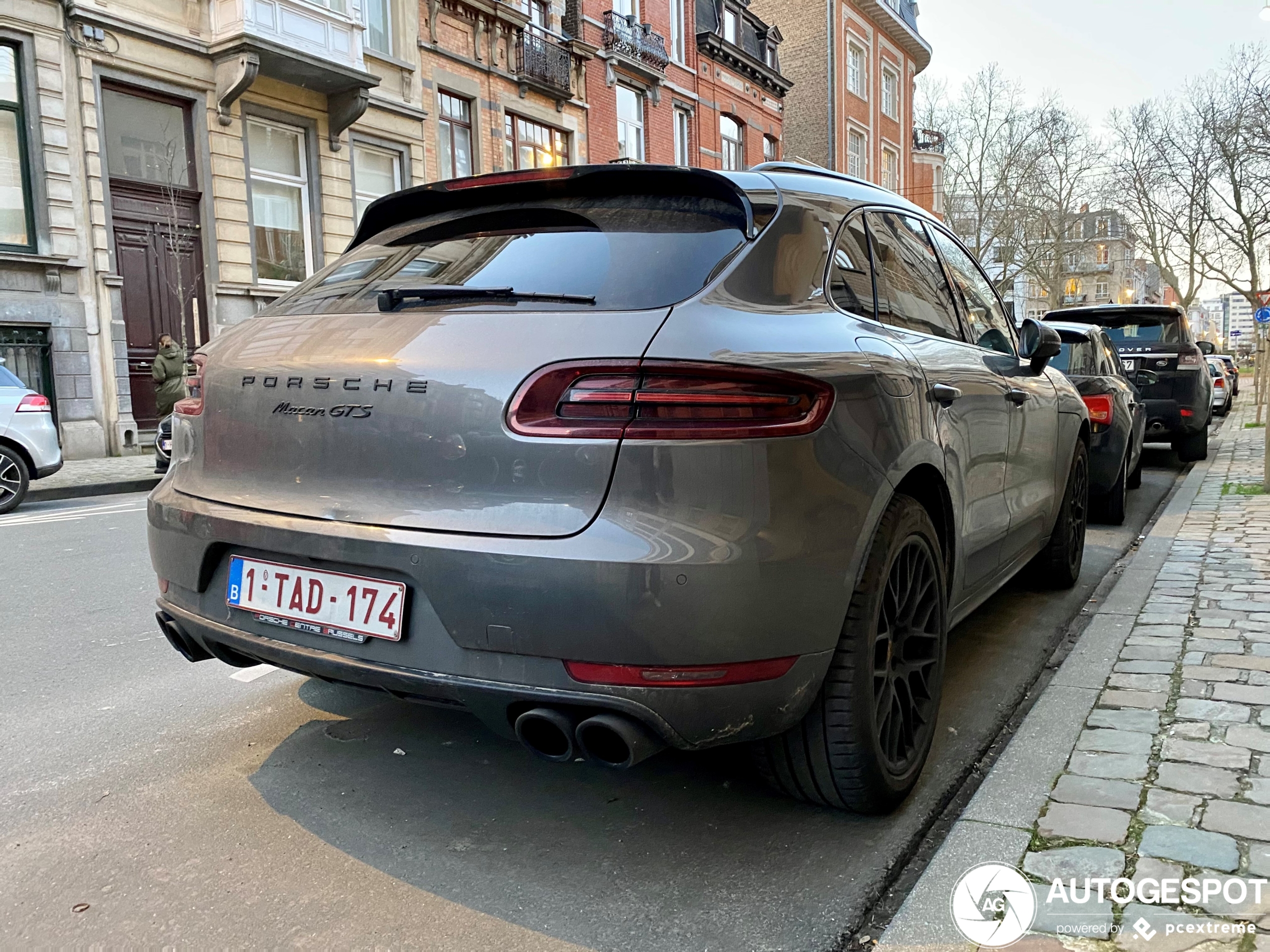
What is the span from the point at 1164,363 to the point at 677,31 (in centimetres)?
2127

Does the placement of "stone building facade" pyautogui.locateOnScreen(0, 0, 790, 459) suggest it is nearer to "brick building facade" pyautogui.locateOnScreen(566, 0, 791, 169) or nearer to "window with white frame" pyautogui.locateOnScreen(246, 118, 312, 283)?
"window with white frame" pyautogui.locateOnScreen(246, 118, 312, 283)

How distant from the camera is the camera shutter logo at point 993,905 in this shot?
2.01 meters

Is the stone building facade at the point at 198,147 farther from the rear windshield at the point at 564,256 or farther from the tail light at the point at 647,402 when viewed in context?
the tail light at the point at 647,402

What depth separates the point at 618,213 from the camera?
8.09 feet

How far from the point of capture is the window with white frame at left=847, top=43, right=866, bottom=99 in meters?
40.1

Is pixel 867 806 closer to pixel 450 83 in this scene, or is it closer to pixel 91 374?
pixel 91 374

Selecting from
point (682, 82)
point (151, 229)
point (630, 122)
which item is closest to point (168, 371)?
point (151, 229)

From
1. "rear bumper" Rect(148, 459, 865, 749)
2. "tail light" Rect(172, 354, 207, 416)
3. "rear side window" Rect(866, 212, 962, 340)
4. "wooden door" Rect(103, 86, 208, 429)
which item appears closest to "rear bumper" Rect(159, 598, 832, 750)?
"rear bumper" Rect(148, 459, 865, 749)

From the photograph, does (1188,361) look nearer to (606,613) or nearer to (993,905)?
(993,905)

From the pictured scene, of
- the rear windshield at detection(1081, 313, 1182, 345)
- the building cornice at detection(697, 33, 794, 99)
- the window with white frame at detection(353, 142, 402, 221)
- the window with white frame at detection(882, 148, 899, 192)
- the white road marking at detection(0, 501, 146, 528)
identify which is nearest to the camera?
the white road marking at detection(0, 501, 146, 528)

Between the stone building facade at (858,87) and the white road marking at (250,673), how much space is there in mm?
33597

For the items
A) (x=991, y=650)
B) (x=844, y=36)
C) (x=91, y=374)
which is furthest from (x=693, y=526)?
(x=844, y=36)

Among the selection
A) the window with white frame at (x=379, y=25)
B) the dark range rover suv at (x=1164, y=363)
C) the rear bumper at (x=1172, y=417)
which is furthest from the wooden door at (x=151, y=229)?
the rear bumper at (x=1172, y=417)

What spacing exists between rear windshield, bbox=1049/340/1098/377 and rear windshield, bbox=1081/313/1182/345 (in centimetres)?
339
